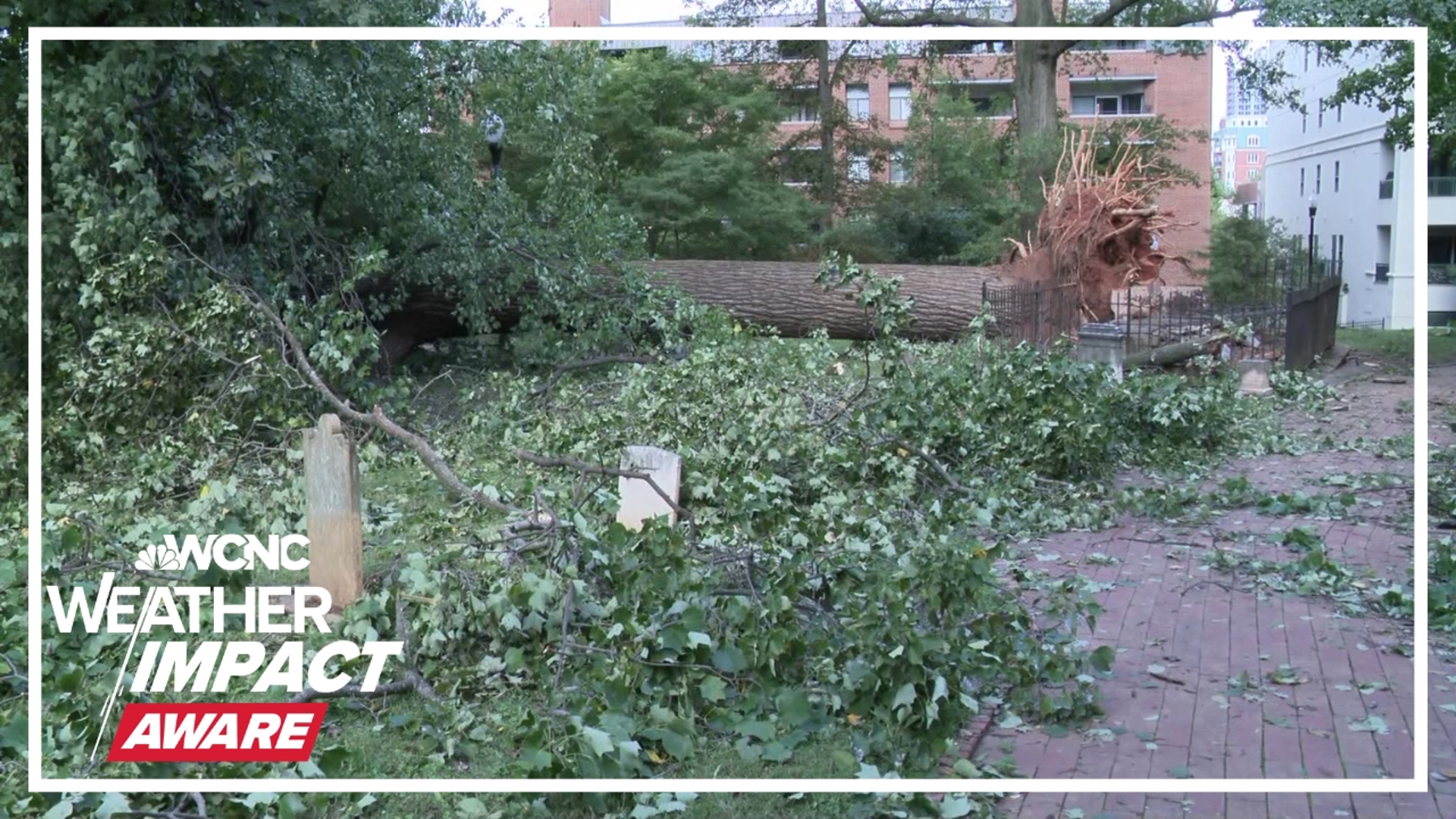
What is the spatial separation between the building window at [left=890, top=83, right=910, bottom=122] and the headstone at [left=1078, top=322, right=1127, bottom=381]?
238 cm

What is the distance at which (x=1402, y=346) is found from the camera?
278 centimetres

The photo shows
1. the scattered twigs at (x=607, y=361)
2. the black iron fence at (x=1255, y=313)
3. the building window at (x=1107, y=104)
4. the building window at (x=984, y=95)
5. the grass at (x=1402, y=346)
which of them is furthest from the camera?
the scattered twigs at (x=607, y=361)

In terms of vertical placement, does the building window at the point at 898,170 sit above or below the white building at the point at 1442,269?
above

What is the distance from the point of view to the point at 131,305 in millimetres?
4770

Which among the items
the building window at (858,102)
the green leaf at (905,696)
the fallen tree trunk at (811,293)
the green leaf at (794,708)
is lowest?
the green leaf at (794,708)

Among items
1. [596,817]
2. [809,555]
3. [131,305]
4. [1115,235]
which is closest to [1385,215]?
[809,555]

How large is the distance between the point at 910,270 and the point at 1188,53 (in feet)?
3.94

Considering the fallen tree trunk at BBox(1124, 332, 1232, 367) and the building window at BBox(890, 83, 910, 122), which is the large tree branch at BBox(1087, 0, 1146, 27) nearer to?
the fallen tree trunk at BBox(1124, 332, 1232, 367)

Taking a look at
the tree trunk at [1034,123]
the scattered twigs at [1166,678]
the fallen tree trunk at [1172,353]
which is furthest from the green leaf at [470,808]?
the fallen tree trunk at [1172,353]

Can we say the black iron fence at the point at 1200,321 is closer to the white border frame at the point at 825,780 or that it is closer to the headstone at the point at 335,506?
the white border frame at the point at 825,780

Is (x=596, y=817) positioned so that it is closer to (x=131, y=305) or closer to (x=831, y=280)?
(x=831, y=280)

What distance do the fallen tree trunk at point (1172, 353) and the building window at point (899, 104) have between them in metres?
2.67

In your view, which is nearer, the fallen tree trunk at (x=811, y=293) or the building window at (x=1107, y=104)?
the building window at (x=1107, y=104)

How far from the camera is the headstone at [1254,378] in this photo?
594 centimetres
